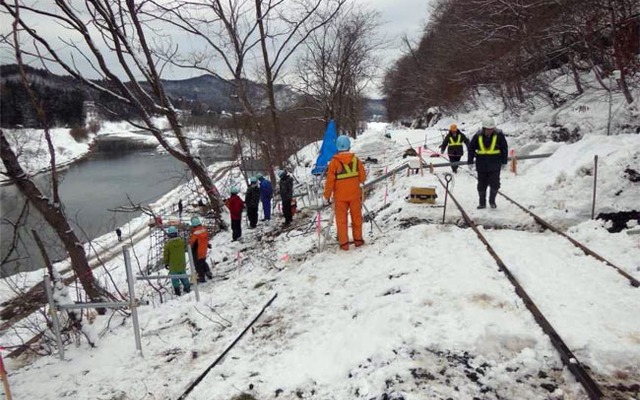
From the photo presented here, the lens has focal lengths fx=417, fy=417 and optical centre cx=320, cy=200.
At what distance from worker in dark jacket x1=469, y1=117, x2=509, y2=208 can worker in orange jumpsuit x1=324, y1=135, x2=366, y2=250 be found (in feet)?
9.75

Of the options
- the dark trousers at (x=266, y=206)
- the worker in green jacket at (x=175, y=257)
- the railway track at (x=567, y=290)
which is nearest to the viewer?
the railway track at (x=567, y=290)

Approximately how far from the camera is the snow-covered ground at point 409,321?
3.85 m

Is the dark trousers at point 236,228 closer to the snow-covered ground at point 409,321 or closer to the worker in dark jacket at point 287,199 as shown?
the worker in dark jacket at point 287,199

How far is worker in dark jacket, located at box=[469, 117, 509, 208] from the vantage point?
29.3ft

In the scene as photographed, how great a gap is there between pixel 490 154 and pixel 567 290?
14.7 feet

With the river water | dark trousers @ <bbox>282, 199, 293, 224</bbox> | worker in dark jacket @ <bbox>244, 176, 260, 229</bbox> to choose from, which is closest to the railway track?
dark trousers @ <bbox>282, 199, 293, 224</bbox>

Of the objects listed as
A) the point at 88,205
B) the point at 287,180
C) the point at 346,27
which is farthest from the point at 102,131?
the point at 287,180

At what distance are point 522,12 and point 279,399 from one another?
61.3ft

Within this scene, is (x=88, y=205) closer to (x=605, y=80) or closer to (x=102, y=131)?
(x=605, y=80)

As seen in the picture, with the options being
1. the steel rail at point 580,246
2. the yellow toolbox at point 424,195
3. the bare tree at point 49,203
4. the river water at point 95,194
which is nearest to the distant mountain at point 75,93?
the bare tree at point 49,203

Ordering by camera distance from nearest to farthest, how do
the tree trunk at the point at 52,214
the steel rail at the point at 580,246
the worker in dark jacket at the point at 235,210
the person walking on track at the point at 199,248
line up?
the steel rail at the point at 580,246 → the tree trunk at the point at 52,214 → the person walking on track at the point at 199,248 → the worker in dark jacket at the point at 235,210

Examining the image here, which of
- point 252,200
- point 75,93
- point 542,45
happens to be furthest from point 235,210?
point 75,93

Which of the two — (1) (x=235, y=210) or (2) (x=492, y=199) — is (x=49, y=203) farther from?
(2) (x=492, y=199)

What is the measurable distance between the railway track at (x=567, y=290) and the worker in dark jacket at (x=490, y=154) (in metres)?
2.05
